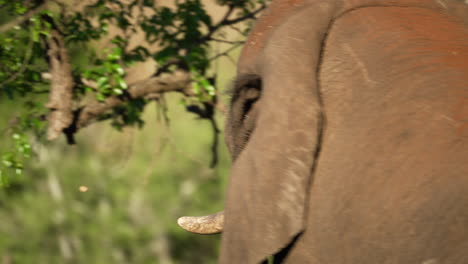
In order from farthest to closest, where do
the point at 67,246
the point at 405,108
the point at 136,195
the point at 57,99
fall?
the point at 67,246, the point at 136,195, the point at 57,99, the point at 405,108

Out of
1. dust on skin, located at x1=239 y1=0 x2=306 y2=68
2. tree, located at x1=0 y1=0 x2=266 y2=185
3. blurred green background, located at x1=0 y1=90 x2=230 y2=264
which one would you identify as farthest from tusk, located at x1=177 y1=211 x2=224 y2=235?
blurred green background, located at x1=0 y1=90 x2=230 y2=264

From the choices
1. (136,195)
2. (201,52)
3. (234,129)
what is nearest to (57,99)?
(201,52)

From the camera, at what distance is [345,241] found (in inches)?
66.5

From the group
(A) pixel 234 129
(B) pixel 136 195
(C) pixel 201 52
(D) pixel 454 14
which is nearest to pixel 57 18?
(C) pixel 201 52

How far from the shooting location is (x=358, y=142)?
1.73m

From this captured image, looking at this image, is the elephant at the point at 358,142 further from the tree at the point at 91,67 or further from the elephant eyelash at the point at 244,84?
the tree at the point at 91,67

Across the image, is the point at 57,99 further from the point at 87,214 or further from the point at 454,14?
the point at 87,214

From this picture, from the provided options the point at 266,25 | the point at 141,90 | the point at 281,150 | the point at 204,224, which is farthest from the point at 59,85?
the point at 281,150

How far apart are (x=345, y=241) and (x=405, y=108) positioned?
1.06 feet

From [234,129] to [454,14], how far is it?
74 cm

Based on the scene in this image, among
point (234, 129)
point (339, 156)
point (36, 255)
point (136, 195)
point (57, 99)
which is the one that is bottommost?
point (36, 255)

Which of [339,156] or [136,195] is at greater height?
[339,156]

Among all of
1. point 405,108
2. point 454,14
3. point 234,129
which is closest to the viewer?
point 405,108

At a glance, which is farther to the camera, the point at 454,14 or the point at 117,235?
the point at 117,235
